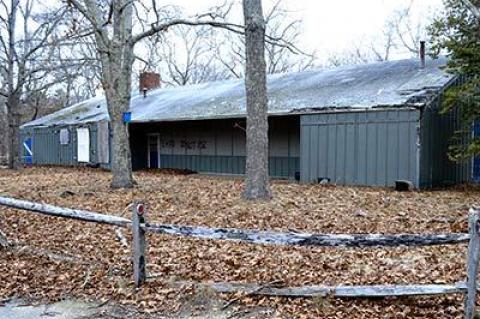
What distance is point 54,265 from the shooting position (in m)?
6.70

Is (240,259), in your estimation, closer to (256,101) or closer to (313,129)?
(256,101)

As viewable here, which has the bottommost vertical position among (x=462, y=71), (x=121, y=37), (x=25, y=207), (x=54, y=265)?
(x=54, y=265)

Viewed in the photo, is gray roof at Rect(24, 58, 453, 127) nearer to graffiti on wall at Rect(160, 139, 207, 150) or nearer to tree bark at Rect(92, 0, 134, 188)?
graffiti on wall at Rect(160, 139, 207, 150)

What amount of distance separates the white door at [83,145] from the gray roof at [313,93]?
23.0 inches

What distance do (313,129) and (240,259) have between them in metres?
10.6

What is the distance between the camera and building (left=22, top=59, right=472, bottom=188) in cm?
1480

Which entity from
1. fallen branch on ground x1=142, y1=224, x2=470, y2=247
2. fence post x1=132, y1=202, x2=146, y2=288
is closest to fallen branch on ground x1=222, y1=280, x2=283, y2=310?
fallen branch on ground x1=142, y1=224, x2=470, y2=247

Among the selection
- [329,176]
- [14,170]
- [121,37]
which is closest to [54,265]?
[121,37]

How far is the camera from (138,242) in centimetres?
555

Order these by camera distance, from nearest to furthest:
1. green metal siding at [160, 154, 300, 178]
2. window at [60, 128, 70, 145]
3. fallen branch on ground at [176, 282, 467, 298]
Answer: fallen branch on ground at [176, 282, 467, 298] → green metal siding at [160, 154, 300, 178] → window at [60, 128, 70, 145]

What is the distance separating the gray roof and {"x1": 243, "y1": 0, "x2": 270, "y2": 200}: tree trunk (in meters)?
5.41

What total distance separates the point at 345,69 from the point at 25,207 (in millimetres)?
16819

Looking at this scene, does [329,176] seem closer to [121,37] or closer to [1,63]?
[121,37]

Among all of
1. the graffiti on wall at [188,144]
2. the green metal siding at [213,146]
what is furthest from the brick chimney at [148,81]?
the graffiti on wall at [188,144]
